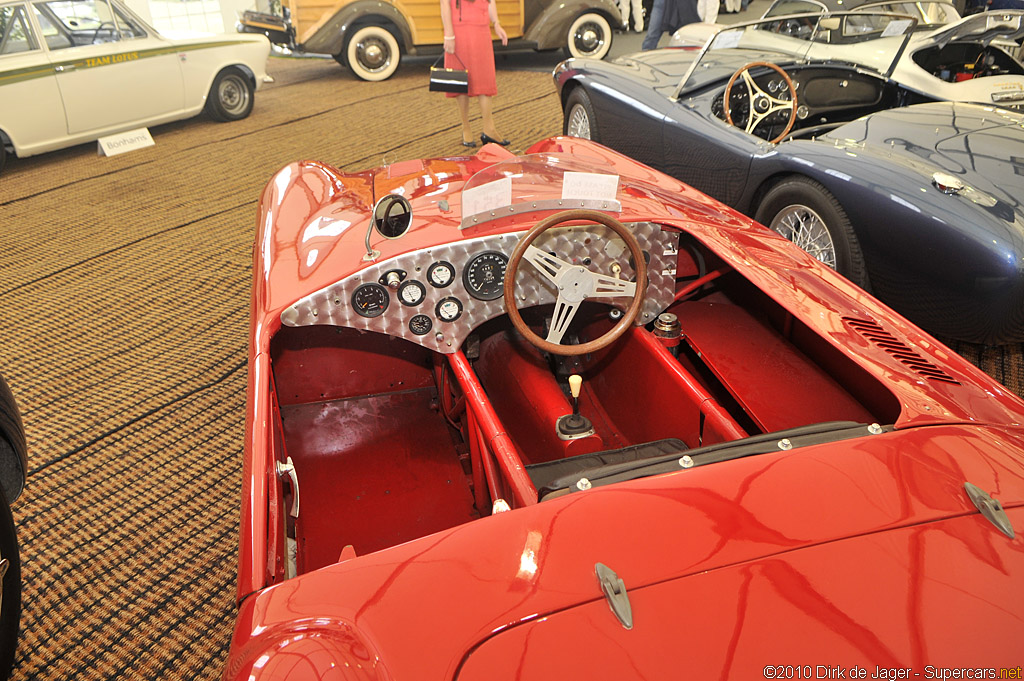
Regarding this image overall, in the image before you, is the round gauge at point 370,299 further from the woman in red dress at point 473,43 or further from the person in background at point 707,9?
the person in background at point 707,9

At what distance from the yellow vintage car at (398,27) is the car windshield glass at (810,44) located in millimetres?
4516

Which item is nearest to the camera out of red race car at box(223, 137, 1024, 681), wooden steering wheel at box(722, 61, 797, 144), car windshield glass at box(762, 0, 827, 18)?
red race car at box(223, 137, 1024, 681)

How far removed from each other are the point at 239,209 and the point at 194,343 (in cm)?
184

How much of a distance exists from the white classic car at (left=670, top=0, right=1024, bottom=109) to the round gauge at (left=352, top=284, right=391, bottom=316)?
2758 millimetres

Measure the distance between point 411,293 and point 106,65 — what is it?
5226 millimetres

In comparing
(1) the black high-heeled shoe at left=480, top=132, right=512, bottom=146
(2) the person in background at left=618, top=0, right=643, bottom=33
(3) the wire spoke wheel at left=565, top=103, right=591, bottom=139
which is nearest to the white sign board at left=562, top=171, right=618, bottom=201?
(3) the wire spoke wheel at left=565, top=103, right=591, bottom=139

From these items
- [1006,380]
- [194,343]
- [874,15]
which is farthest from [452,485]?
[874,15]

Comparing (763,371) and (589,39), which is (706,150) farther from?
(589,39)

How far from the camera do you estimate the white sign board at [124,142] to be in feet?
20.3

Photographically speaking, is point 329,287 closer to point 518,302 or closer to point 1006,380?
point 518,302

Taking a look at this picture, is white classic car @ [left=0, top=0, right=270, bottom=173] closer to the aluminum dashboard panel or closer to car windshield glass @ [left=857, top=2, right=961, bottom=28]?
the aluminum dashboard panel

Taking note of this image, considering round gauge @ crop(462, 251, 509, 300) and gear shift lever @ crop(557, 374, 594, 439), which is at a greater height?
round gauge @ crop(462, 251, 509, 300)

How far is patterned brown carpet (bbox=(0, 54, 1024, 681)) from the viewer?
82.9 inches

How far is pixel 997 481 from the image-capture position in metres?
1.28
